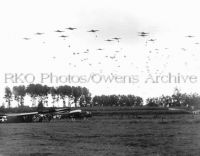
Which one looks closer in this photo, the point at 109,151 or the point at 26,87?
the point at 109,151

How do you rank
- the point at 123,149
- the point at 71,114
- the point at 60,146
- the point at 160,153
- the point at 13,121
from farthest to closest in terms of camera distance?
the point at 71,114
the point at 13,121
the point at 60,146
the point at 123,149
the point at 160,153

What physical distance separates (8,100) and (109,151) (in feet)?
560

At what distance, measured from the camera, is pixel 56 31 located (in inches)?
994

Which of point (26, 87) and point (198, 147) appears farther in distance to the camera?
point (26, 87)

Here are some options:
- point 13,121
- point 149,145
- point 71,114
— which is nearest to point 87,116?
point 71,114

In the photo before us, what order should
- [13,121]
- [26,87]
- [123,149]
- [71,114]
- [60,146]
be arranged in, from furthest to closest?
[26,87] < [71,114] < [13,121] < [60,146] < [123,149]

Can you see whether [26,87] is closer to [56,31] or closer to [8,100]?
[8,100]

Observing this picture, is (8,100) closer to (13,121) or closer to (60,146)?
(13,121)

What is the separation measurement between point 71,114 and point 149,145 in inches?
2088

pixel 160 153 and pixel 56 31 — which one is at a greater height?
pixel 56 31

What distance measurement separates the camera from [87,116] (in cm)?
7994

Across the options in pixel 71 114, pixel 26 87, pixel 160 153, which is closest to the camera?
pixel 160 153

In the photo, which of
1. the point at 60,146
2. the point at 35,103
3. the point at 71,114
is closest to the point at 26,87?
the point at 35,103

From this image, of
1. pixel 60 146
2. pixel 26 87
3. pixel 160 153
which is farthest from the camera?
pixel 26 87
